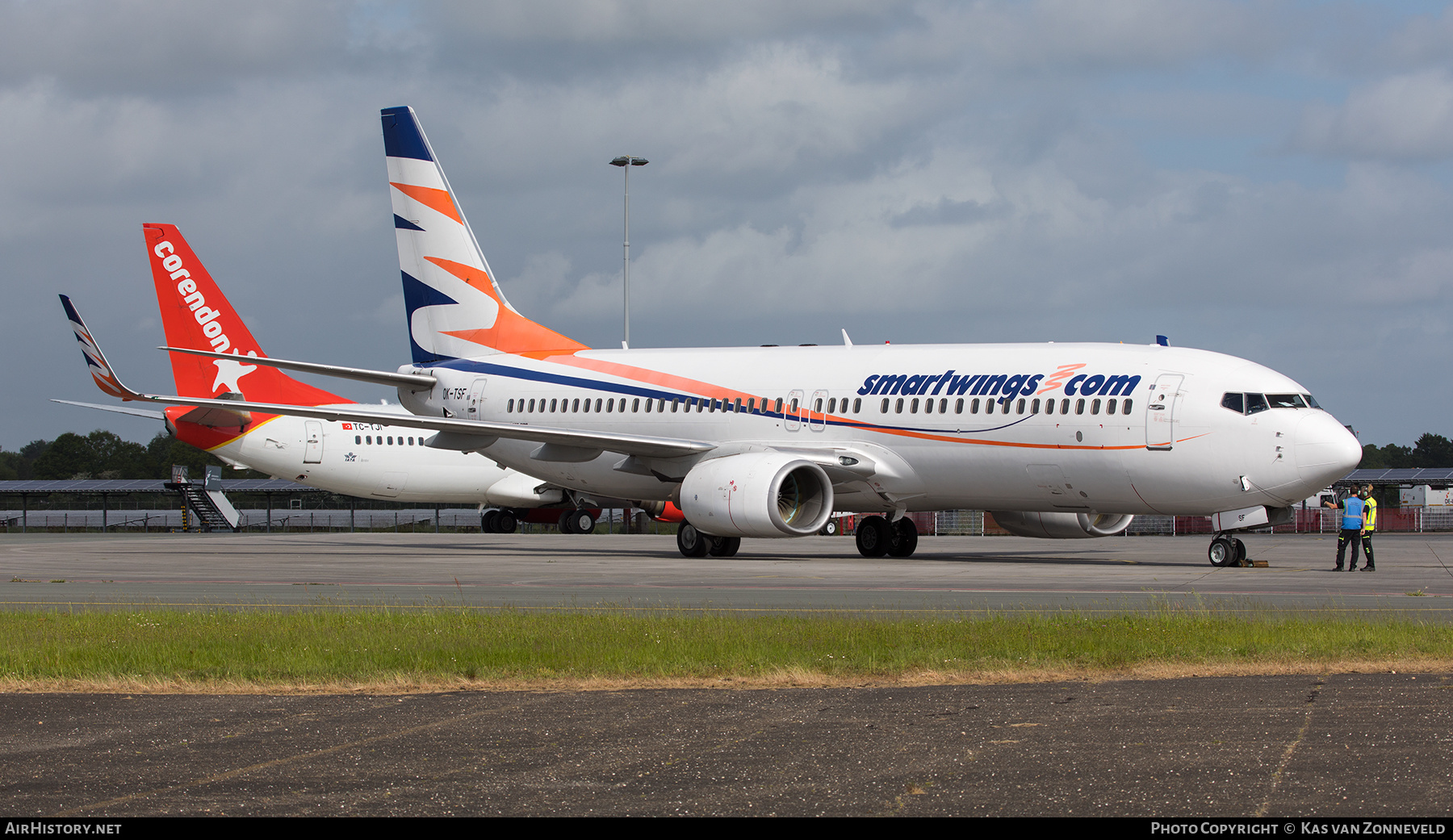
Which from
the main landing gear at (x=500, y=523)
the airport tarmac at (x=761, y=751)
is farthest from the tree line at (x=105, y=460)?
the airport tarmac at (x=761, y=751)

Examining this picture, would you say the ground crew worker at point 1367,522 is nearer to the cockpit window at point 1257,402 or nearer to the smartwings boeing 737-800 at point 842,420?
the smartwings boeing 737-800 at point 842,420

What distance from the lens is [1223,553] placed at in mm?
24984

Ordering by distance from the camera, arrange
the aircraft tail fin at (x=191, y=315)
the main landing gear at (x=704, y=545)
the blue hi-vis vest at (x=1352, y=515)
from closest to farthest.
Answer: the blue hi-vis vest at (x=1352, y=515), the main landing gear at (x=704, y=545), the aircraft tail fin at (x=191, y=315)

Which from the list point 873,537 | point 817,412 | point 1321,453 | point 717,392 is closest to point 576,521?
point 717,392

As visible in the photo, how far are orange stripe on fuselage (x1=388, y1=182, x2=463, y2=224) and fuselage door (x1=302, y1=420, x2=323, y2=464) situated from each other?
16.4 m

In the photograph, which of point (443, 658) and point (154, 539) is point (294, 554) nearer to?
point (154, 539)

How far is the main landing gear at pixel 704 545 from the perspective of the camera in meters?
29.1

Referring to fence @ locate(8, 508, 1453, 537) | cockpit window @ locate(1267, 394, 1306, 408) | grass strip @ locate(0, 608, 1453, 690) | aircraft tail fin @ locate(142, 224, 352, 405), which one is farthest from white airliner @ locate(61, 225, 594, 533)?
grass strip @ locate(0, 608, 1453, 690)

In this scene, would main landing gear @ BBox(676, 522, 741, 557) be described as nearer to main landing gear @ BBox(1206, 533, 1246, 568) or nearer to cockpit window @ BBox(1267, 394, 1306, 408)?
main landing gear @ BBox(1206, 533, 1246, 568)

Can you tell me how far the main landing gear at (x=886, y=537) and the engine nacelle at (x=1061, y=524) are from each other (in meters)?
1.93

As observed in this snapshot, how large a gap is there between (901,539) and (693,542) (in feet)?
13.8

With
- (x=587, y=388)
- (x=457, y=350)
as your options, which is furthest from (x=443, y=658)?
(x=457, y=350)

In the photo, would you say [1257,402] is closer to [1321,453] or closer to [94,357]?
[1321,453]

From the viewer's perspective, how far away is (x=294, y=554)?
31391mm
